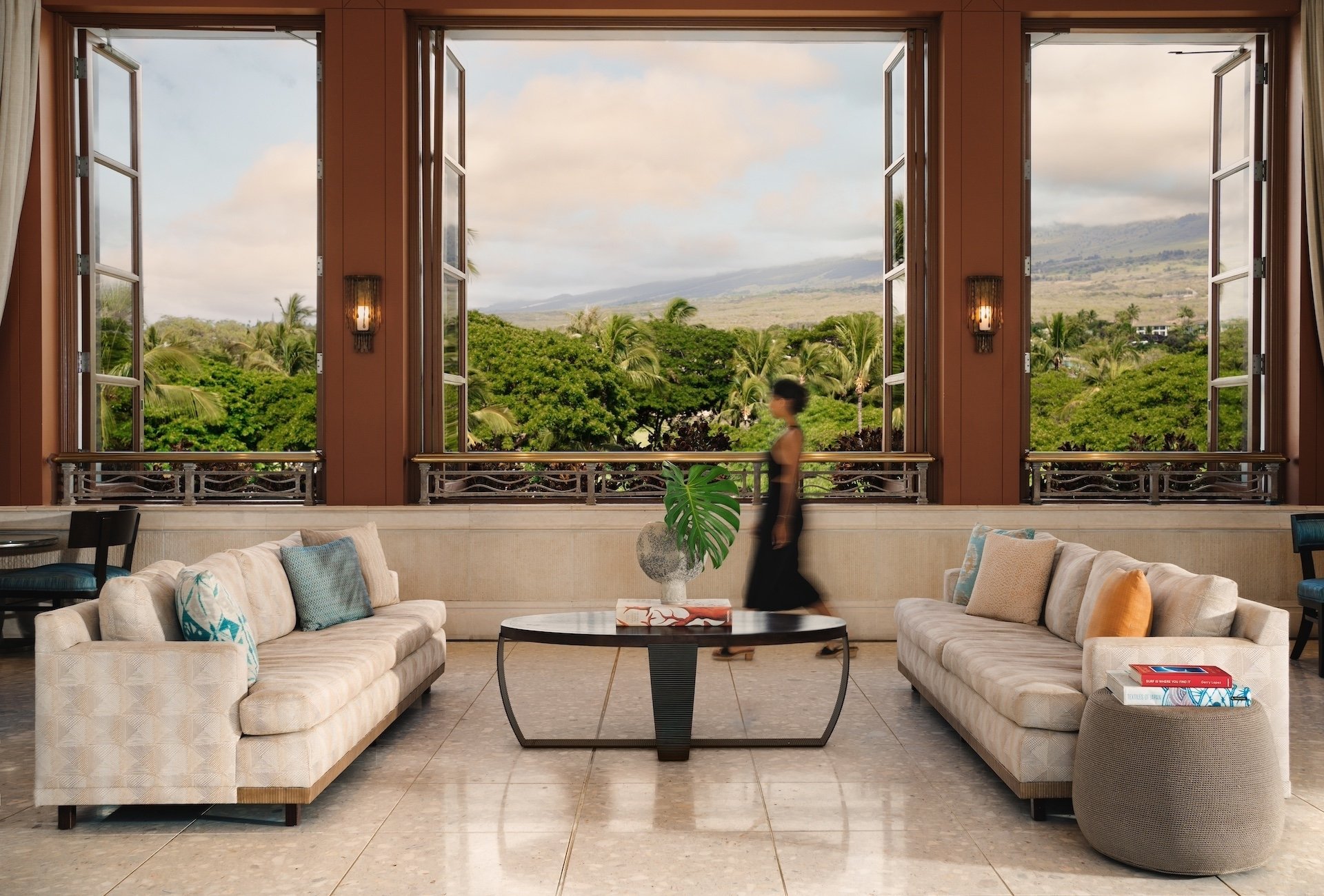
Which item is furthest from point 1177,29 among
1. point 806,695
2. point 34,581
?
point 34,581

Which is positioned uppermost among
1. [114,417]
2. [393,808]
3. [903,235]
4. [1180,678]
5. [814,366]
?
[903,235]

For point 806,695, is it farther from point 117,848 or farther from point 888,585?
point 117,848

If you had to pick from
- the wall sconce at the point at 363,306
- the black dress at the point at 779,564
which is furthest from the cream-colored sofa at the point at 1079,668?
the wall sconce at the point at 363,306

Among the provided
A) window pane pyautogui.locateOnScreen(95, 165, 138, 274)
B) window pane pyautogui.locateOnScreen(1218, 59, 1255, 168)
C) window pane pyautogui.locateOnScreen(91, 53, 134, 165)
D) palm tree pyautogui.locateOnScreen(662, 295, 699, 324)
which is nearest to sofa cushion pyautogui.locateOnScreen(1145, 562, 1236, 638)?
window pane pyautogui.locateOnScreen(1218, 59, 1255, 168)

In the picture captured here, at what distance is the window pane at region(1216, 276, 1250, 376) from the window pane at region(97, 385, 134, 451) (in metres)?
7.75

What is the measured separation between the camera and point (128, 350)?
768 cm

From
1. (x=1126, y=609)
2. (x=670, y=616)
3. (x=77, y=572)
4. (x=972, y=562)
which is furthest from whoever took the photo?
(x=77, y=572)

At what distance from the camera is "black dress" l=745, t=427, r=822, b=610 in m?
6.16

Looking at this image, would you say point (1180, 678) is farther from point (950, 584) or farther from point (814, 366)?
point (814, 366)

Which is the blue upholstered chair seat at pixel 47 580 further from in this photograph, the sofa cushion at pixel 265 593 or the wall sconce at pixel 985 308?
the wall sconce at pixel 985 308

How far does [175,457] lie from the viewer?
7.14m

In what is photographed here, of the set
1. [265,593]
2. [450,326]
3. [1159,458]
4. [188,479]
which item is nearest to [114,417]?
[188,479]

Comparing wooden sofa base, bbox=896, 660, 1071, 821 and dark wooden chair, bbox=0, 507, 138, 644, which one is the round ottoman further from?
dark wooden chair, bbox=0, 507, 138, 644

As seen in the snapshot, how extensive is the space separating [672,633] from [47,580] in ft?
13.1
